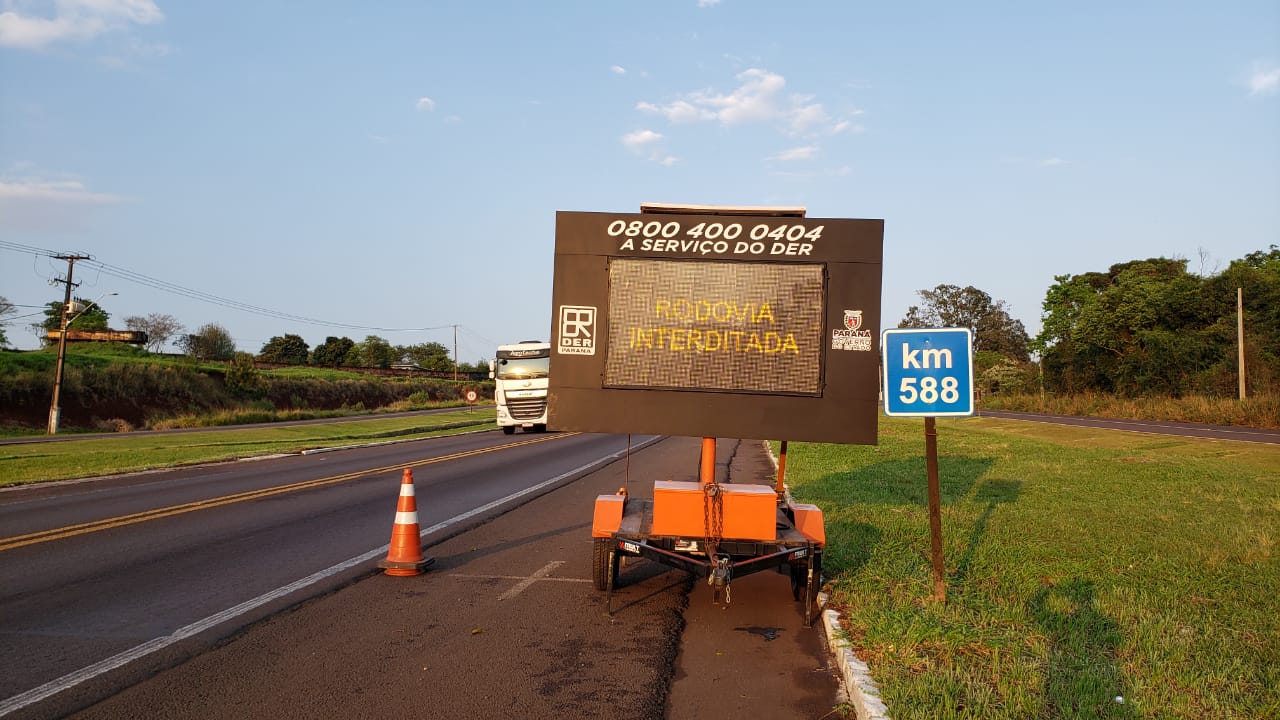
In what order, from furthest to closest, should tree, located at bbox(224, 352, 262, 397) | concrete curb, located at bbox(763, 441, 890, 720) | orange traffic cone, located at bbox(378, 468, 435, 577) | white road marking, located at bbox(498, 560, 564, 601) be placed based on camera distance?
tree, located at bbox(224, 352, 262, 397), orange traffic cone, located at bbox(378, 468, 435, 577), white road marking, located at bbox(498, 560, 564, 601), concrete curb, located at bbox(763, 441, 890, 720)

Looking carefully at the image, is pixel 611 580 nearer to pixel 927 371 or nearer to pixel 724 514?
pixel 724 514

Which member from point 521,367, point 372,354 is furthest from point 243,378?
point 372,354

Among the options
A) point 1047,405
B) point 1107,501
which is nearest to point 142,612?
point 1107,501

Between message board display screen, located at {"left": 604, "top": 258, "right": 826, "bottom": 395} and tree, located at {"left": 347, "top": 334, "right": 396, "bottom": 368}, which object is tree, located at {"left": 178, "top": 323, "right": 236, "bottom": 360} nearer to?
tree, located at {"left": 347, "top": 334, "right": 396, "bottom": 368}

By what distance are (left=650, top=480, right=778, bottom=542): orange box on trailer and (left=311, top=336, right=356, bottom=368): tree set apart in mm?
122979

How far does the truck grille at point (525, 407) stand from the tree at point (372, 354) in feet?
310

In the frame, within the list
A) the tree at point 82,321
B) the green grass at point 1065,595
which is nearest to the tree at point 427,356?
the tree at point 82,321

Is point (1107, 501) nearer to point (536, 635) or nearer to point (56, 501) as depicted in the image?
point (536, 635)

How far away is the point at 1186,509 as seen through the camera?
1195 cm

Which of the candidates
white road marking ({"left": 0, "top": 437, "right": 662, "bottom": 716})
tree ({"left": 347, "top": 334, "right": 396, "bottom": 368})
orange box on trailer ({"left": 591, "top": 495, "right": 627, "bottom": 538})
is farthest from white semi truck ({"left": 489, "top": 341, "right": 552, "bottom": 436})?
tree ({"left": 347, "top": 334, "right": 396, "bottom": 368})

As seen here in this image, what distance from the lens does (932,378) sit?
6527 millimetres

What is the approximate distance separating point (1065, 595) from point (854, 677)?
2924 millimetres

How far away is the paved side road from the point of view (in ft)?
15.1

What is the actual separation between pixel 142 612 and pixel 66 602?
2.63ft
